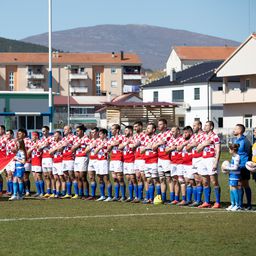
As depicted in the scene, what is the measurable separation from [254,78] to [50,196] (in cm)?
4813

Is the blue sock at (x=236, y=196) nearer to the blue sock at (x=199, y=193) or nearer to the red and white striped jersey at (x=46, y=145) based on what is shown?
the blue sock at (x=199, y=193)

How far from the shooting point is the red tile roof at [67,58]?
143 m

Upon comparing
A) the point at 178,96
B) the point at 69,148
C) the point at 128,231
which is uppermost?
the point at 178,96

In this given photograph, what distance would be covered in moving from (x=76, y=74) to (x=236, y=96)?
75283 mm

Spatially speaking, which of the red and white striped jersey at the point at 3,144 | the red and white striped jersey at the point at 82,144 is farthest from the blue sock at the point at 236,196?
the red and white striped jersey at the point at 3,144

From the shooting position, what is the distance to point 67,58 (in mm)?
147375

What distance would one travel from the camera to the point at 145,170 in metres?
21.8

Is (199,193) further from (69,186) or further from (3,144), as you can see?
(3,144)

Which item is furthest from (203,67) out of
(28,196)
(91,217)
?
(91,217)

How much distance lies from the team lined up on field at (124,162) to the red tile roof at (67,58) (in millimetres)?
118099

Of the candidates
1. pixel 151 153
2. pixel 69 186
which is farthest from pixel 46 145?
pixel 151 153

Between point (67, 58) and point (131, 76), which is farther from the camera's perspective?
point (131, 76)

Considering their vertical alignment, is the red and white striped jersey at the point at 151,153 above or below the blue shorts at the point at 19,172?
above

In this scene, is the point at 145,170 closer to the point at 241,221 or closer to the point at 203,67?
the point at 241,221
